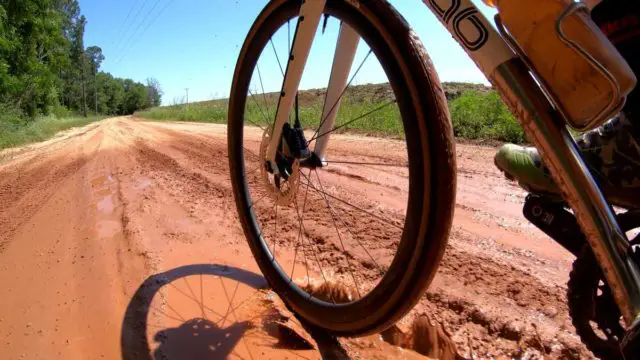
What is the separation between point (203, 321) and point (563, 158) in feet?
4.35

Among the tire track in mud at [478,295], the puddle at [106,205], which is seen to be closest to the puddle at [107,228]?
the puddle at [106,205]

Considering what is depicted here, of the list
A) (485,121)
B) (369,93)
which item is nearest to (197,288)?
(485,121)

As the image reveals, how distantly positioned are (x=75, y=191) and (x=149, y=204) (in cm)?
118

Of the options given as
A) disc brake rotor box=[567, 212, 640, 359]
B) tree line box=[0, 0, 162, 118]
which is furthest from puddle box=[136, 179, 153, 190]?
tree line box=[0, 0, 162, 118]

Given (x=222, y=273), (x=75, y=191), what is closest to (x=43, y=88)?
(x=75, y=191)

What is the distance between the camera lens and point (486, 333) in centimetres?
146

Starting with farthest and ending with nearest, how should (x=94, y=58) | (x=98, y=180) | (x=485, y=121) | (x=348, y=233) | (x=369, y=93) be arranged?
(x=94, y=58) < (x=369, y=93) < (x=485, y=121) < (x=98, y=180) < (x=348, y=233)

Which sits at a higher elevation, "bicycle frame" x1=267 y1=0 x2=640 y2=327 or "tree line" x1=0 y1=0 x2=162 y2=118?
"tree line" x1=0 y1=0 x2=162 y2=118

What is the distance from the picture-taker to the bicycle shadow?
4.50ft

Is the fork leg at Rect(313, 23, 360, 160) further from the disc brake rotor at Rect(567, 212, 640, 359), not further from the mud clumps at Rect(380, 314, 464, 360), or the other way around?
the disc brake rotor at Rect(567, 212, 640, 359)

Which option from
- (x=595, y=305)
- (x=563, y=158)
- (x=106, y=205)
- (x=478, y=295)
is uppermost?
(x=563, y=158)

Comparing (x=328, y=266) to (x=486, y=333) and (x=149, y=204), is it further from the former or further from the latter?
(x=149, y=204)

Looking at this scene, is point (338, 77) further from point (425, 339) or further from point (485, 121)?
point (485, 121)

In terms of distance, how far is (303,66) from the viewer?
4.74 feet
